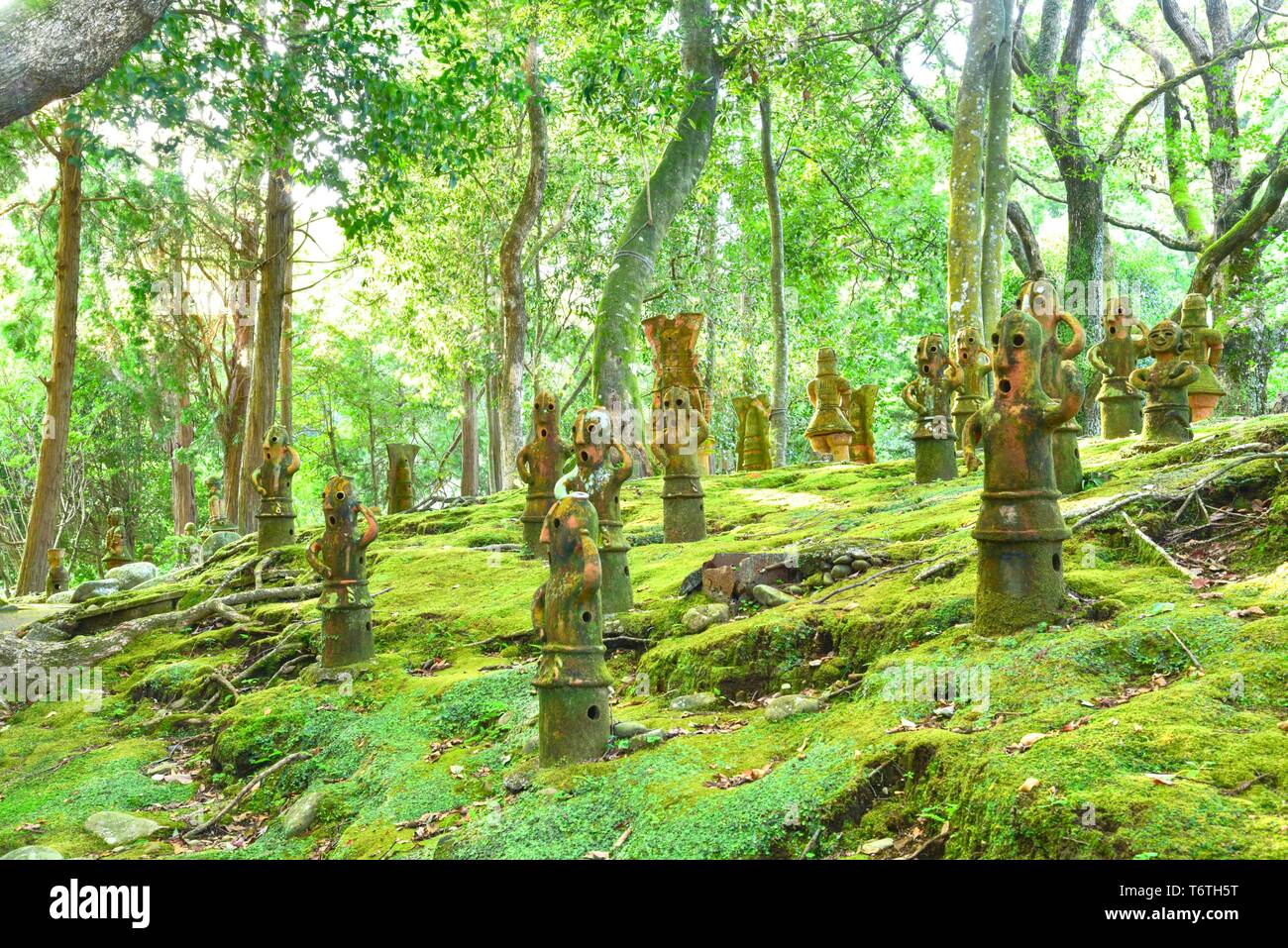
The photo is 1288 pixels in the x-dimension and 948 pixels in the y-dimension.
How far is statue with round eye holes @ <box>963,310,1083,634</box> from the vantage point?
4.41 m

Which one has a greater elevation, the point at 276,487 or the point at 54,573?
the point at 276,487

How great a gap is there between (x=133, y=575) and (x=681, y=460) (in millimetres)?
9279

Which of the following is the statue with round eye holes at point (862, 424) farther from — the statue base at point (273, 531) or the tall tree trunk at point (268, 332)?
the tall tree trunk at point (268, 332)

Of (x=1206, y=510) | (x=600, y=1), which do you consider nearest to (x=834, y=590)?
(x=1206, y=510)

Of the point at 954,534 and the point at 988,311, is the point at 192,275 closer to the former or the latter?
the point at 988,311

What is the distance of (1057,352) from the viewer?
4.84 metres

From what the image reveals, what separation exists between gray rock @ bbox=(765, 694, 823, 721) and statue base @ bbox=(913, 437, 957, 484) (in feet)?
16.5

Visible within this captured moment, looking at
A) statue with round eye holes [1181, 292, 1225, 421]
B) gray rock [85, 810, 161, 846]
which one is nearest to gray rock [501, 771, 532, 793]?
gray rock [85, 810, 161, 846]

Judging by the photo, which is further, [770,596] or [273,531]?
[273,531]

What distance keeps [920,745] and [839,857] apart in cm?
54

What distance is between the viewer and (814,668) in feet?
16.1

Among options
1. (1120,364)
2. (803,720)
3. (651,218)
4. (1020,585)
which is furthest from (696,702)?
(651,218)

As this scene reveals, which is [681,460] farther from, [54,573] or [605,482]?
[54,573]

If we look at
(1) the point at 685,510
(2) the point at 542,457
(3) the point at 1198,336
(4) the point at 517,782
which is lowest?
(4) the point at 517,782
